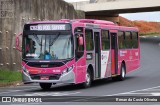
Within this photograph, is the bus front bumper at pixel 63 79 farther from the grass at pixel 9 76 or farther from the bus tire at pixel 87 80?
the grass at pixel 9 76

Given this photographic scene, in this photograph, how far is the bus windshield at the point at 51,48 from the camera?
22.6 meters

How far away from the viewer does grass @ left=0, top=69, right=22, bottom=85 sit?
94.0ft

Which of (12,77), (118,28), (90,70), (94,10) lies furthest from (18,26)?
(94,10)

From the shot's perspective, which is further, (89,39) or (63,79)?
(89,39)

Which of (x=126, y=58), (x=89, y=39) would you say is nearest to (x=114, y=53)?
(x=126, y=58)

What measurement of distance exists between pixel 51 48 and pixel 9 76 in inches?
339

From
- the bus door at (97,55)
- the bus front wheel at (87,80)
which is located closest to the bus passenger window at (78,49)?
the bus front wheel at (87,80)

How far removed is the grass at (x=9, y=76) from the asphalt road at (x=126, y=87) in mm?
1429

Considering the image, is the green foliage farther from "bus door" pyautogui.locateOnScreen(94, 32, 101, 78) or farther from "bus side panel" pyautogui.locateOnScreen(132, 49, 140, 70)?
"bus side panel" pyautogui.locateOnScreen(132, 49, 140, 70)

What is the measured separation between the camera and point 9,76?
30.6 meters

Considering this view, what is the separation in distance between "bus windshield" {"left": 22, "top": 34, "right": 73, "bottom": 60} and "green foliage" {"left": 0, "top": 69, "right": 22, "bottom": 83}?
20.8 ft

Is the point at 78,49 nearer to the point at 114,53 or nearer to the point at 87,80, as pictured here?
the point at 87,80

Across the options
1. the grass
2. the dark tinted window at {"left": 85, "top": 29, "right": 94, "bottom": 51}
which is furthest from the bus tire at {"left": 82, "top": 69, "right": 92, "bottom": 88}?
the grass

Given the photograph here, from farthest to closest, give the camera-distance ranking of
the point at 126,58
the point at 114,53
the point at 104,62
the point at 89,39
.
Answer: the point at 126,58, the point at 114,53, the point at 104,62, the point at 89,39
